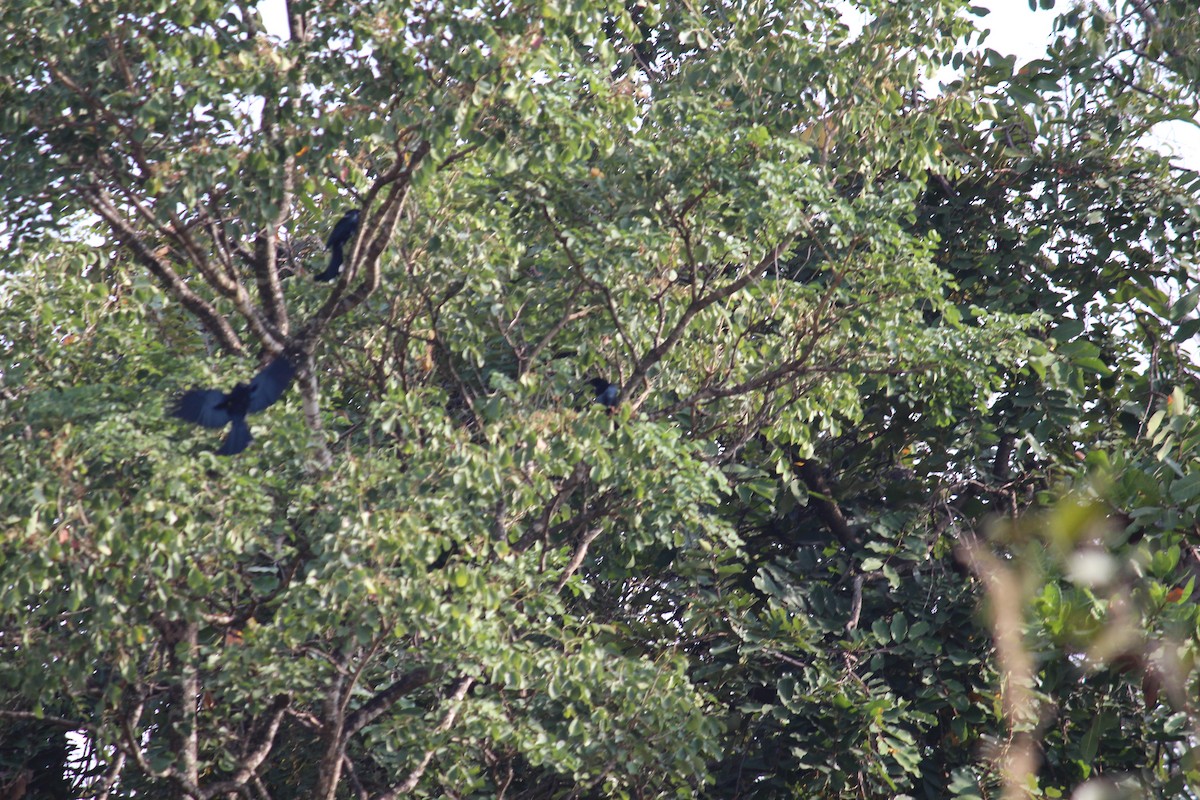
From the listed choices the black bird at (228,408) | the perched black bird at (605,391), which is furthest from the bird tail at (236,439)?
the perched black bird at (605,391)

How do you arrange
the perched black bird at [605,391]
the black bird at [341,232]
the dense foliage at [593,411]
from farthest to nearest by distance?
the perched black bird at [605,391]
the black bird at [341,232]
the dense foliage at [593,411]

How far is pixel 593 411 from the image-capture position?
567cm

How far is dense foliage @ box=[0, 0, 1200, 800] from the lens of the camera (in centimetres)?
520

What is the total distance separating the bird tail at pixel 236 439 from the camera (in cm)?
540

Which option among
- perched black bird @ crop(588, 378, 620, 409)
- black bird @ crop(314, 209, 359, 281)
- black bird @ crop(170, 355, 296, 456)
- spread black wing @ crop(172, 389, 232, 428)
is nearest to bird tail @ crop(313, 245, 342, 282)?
black bird @ crop(314, 209, 359, 281)

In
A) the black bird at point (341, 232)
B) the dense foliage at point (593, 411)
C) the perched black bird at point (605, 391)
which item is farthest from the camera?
the perched black bird at point (605, 391)

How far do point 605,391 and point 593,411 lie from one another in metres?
1.08

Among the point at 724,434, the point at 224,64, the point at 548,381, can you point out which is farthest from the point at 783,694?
the point at 224,64

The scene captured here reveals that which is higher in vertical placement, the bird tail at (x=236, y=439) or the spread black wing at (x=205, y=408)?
the spread black wing at (x=205, y=408)

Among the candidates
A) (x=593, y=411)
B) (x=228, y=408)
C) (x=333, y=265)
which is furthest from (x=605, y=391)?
(x=228, y=408)

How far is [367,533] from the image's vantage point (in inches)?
198

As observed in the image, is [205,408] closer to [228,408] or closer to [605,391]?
[228,408]

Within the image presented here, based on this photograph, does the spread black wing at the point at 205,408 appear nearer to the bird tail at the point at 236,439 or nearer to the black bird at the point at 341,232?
the bird tail at the point at 236,439

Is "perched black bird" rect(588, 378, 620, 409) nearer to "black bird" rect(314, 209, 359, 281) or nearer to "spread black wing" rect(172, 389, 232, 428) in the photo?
"black bird" rect(314, 209, 359, 281)
